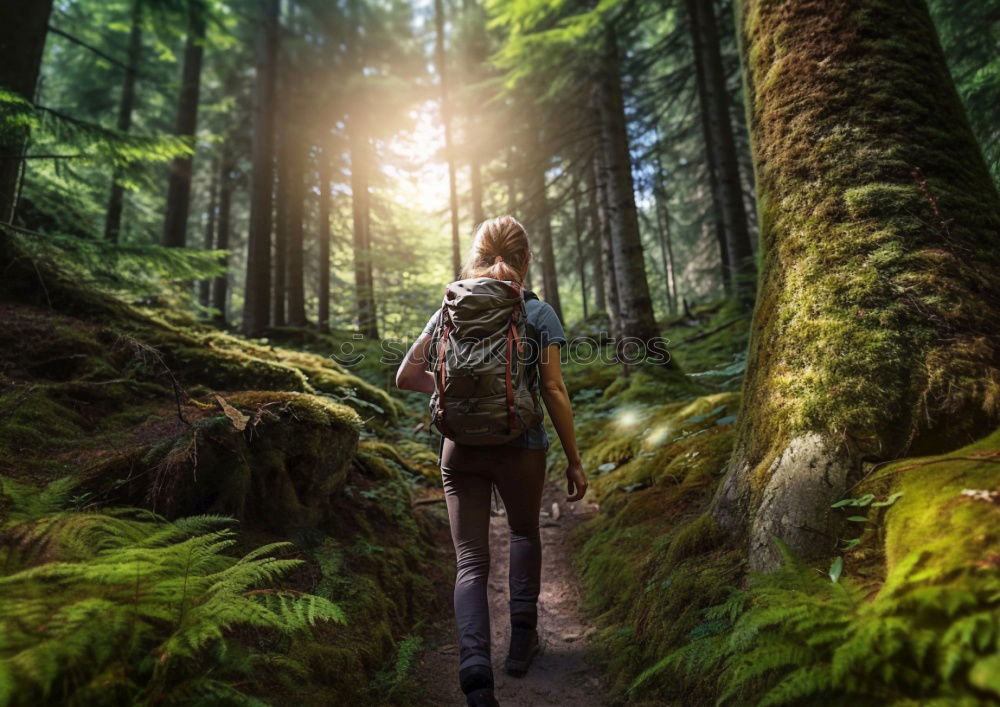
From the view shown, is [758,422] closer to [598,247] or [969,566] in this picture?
[969,566]

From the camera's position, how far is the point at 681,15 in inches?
489

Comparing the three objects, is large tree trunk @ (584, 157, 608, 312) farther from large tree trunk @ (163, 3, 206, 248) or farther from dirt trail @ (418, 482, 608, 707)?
large tree trunk @ (163, 3, 206, 248)

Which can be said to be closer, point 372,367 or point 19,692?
point 19,692

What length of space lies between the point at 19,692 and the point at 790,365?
118 inches

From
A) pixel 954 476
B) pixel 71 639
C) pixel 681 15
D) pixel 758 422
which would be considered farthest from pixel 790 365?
pixel 681 15

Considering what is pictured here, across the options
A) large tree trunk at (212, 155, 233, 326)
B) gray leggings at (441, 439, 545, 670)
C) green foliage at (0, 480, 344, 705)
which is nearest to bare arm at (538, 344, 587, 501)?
gray leggings at (441, 439, 545, 670)

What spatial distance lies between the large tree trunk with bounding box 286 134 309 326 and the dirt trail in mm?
12673

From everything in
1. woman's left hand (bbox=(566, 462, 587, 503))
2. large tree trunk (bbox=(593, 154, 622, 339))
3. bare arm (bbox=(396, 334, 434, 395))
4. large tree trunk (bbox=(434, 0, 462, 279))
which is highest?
large tree trunk (bbox=(434, 0, 462, 279))

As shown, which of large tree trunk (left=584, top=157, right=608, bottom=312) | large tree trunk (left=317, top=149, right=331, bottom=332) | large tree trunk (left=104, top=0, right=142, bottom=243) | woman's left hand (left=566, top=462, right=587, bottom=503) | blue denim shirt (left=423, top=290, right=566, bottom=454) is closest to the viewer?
blue denim shirt (left=423, top=290, right=566, bottom=454)

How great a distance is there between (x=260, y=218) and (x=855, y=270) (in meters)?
12.8

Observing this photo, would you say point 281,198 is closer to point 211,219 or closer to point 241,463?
point 211,219

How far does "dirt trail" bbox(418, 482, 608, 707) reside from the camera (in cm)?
→ 269

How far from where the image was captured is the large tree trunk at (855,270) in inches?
81.0

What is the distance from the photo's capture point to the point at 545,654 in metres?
3.07
